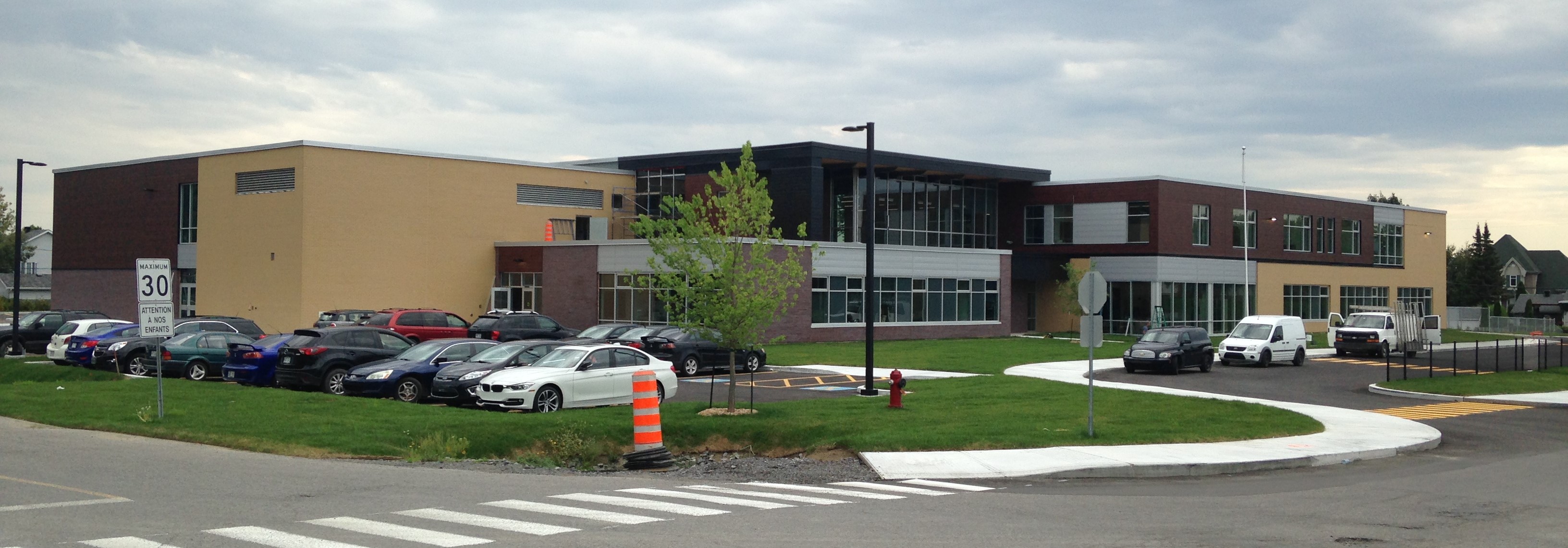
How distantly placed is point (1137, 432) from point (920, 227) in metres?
43.3

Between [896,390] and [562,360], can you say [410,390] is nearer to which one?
[562,360]

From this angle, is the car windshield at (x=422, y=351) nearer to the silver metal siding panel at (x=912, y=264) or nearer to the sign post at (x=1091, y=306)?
the sign post at (x=1091, y=306)

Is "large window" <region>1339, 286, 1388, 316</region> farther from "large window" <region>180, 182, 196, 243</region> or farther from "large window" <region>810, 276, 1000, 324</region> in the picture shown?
"large window" <region>180, 182, 196, 243</region>

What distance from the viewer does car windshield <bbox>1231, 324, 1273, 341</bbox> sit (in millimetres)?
39812

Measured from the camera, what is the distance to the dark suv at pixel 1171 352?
34.8m

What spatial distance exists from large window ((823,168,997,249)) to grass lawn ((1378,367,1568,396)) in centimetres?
2876

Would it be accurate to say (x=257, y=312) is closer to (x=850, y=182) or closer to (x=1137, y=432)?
(x=850, y=182)

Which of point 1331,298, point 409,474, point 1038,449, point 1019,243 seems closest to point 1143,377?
point 1038,449

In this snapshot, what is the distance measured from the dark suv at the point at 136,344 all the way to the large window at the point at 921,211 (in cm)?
3112

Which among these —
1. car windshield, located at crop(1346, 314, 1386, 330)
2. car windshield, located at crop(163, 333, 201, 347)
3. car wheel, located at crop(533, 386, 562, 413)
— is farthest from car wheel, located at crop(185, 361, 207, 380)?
car windshield, located at crop(1346, 314, 1386, 330)

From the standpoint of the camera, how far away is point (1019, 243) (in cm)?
6706

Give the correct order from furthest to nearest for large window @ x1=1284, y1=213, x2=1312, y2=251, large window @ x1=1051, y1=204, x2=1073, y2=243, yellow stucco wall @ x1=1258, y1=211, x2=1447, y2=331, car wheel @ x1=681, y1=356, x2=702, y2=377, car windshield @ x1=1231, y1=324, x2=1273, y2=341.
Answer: large window @ x1=1284, y1=213, x2=1312, y2=251 < yellow stucco wall @ x1=1258, y1=211, x2=1447, y2=331 < large window @ x1=1051, y1=204, x2=1073, y2=243 < car windshield @ x1=1231, y1=324, x2=1273, y2=341 < car wheel @ x1=681, y1=356, x2=702, y2=377

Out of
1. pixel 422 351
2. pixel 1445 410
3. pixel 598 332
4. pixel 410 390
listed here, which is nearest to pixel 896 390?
pixel 410 390

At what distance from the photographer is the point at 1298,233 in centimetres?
7025
